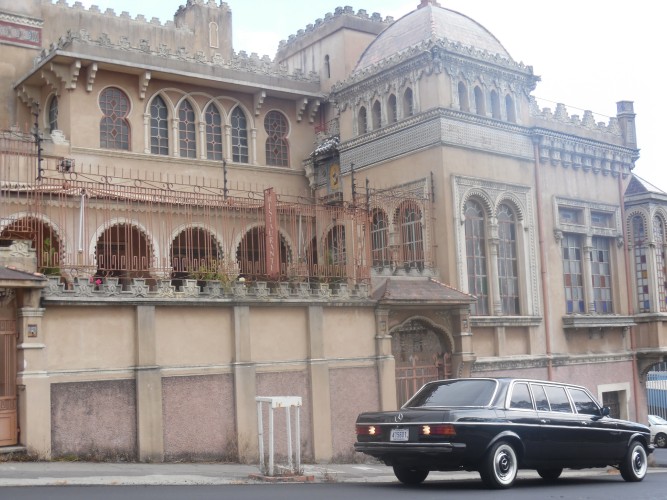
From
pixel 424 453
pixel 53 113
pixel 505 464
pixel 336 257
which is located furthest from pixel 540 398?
pixel 53 113

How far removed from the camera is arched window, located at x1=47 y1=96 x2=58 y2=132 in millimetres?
22469

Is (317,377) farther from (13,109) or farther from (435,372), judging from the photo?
(13,109)

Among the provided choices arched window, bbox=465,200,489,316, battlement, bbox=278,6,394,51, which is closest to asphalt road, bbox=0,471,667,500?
arched window, bbox=465,200,489,316

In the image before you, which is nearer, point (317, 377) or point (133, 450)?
point (133, 450)

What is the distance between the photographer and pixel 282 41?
28.7m

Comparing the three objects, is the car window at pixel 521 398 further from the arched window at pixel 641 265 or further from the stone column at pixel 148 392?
the arched window at pixel 641 265

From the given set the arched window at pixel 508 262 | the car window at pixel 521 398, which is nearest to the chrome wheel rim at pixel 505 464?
the car window at pixel 521 398

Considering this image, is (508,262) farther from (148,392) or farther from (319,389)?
(148,392)

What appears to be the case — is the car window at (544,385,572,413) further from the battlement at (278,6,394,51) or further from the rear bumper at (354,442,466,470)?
the battlement at (278,6,394,51)

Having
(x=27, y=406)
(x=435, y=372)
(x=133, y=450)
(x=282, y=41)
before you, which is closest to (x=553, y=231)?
(x=435, y=372)

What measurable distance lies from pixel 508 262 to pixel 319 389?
717 cm

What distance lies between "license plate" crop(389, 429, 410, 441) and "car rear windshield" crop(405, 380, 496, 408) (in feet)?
2.88

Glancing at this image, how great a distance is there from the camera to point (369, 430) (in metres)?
11.8

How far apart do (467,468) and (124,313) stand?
6.59 meters
